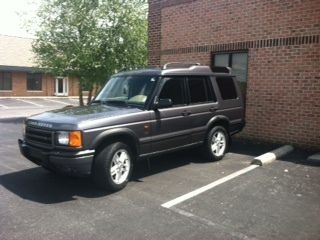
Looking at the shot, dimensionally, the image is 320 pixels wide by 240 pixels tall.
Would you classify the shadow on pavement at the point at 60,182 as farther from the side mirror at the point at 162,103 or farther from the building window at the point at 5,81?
the building window at the point at 5,81

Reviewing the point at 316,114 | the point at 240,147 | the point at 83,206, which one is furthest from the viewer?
the point at 240,147

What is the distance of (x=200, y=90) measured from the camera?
7.57 m

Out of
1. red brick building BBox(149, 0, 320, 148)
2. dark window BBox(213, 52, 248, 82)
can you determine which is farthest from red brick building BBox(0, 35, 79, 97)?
dark window BBox(213, 52, 248, 82)

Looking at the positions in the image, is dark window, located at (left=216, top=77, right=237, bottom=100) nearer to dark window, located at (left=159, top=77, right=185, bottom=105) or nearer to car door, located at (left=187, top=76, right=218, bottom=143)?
car door, located at (left=187, top=76, right=218, bottom=143)

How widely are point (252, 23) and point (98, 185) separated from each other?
6.44 metres

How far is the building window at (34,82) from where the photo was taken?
3572 centimetres

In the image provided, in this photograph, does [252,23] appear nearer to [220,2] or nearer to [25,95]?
[220,2]

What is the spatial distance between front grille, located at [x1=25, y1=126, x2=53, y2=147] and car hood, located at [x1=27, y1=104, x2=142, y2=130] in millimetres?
92

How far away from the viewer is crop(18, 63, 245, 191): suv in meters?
5.41

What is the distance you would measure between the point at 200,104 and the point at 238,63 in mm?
3439

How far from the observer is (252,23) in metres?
9.79

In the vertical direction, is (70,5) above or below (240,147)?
above

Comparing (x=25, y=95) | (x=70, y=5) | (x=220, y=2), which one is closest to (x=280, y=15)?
(x=220, y=2)

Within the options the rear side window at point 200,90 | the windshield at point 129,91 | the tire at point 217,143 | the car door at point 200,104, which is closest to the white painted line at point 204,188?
the tire at point 217,143
